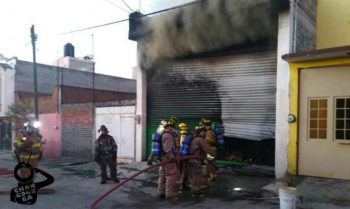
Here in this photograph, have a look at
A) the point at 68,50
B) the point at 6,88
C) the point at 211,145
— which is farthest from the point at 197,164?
the point at 68,50

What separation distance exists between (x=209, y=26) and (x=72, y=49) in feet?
87.9

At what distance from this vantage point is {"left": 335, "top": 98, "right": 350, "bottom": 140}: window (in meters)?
9.68

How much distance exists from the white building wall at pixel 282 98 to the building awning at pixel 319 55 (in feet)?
1.81

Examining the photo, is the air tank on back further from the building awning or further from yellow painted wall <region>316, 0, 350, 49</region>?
the building awning

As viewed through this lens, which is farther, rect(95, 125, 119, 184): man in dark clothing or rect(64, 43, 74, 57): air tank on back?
rect(64, 43, 74, 57): air tank on back

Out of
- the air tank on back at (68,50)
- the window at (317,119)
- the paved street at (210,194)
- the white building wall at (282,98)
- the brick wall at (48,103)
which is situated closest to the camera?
the paved street at (210,194)

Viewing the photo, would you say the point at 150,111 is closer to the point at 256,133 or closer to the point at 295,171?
the point at 256,133

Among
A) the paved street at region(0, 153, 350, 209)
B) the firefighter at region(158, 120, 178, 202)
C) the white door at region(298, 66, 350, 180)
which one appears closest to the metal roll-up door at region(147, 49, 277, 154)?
the white door at region(298, 66, 350, 180)

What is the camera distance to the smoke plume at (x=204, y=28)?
11.6 m

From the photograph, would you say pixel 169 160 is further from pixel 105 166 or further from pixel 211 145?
pixel 105 166

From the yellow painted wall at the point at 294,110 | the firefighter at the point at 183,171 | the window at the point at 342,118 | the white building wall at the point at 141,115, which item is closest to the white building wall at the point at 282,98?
the yellow painted wall at the point at 294,110

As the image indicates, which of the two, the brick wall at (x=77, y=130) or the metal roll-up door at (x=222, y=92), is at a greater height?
the metal roll-up door at (x=222, y=92)

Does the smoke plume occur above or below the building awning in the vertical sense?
above

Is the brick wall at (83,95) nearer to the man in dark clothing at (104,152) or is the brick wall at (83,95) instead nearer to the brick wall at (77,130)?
the brick wall at (77,130)
